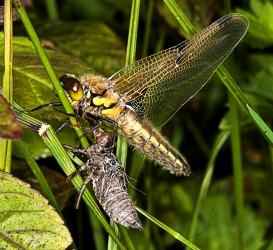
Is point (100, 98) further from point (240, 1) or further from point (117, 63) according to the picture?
point (240, 1)

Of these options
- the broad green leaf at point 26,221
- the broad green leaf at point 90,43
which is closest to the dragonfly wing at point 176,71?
the broad green leaf at point 90,43

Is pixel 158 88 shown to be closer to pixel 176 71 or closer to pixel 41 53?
pixel 176 71

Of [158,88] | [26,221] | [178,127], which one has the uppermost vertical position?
[178,127]

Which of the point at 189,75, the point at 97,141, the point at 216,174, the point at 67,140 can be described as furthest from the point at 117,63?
the point at 216,174

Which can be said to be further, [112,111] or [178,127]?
→ [178,127]

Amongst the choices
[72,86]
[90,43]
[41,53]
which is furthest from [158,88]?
[41,53]

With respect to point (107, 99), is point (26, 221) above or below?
below

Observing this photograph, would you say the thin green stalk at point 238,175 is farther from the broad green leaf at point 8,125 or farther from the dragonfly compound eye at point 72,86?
the broad green leaf at point 8,125
